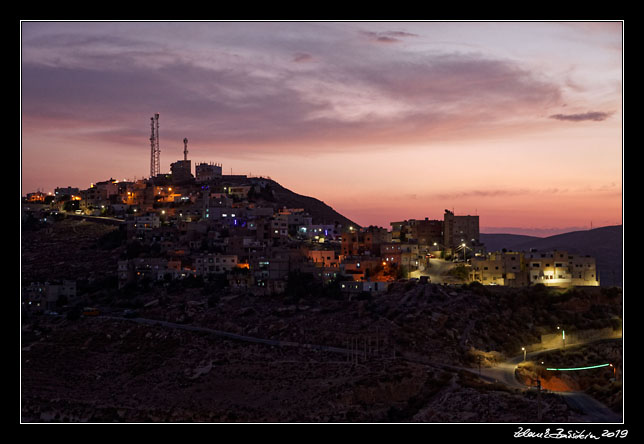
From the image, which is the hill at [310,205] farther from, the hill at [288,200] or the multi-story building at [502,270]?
the multi-story building at [502,270]

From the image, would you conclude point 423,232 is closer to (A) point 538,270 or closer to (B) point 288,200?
(A) point 538,270

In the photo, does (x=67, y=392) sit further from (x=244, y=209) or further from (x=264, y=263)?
(x=244, y=209)

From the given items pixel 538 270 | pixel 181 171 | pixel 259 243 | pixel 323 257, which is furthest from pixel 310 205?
pixel 538 270

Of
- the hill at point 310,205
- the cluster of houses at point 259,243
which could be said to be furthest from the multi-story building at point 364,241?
the hill at point 310,205

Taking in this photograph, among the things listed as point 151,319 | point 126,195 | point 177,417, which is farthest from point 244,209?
point 177,417

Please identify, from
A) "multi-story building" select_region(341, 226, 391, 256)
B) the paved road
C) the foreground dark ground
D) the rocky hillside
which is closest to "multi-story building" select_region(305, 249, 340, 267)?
"multi-story building" select_region(341, 226, 391, 256)
